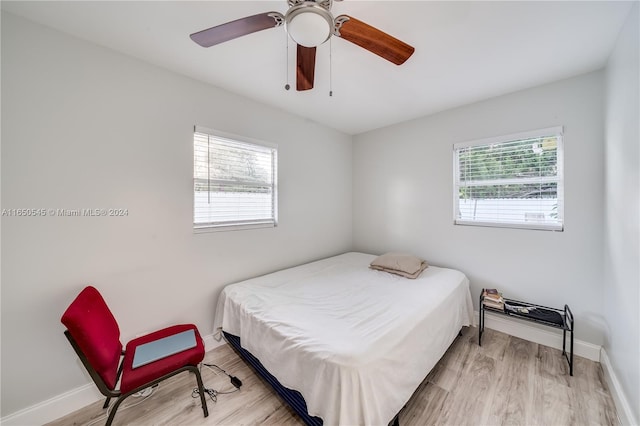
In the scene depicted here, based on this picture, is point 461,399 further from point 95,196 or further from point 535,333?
point 95,196

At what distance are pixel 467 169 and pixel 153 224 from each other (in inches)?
133

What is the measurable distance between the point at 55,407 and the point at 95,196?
1.45 m

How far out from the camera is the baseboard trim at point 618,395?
1.39 meters

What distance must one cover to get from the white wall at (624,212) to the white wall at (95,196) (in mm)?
2947

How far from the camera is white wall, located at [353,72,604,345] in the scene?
2.11 metres

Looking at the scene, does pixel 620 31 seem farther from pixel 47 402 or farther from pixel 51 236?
pixel 47 402

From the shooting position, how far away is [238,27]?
1.23m

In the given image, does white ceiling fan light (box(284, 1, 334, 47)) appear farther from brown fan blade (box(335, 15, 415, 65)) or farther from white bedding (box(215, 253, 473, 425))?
white bedding (box(215, 253, 473, 425))

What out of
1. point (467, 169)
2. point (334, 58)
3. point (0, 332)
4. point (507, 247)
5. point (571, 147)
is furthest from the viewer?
point (467, 169)

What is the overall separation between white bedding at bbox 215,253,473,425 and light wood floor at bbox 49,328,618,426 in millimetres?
253

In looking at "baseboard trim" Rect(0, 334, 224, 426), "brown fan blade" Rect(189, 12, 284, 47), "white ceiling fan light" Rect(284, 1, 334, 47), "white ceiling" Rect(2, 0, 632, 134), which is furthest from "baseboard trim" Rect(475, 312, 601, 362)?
"baseboard trim" Rect(0, 334, 224, 426)

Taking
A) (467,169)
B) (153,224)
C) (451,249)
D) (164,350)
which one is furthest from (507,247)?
(153,224)

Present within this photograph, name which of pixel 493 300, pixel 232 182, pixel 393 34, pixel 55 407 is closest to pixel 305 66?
pixel 393 34

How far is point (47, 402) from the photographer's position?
5.12 ft
